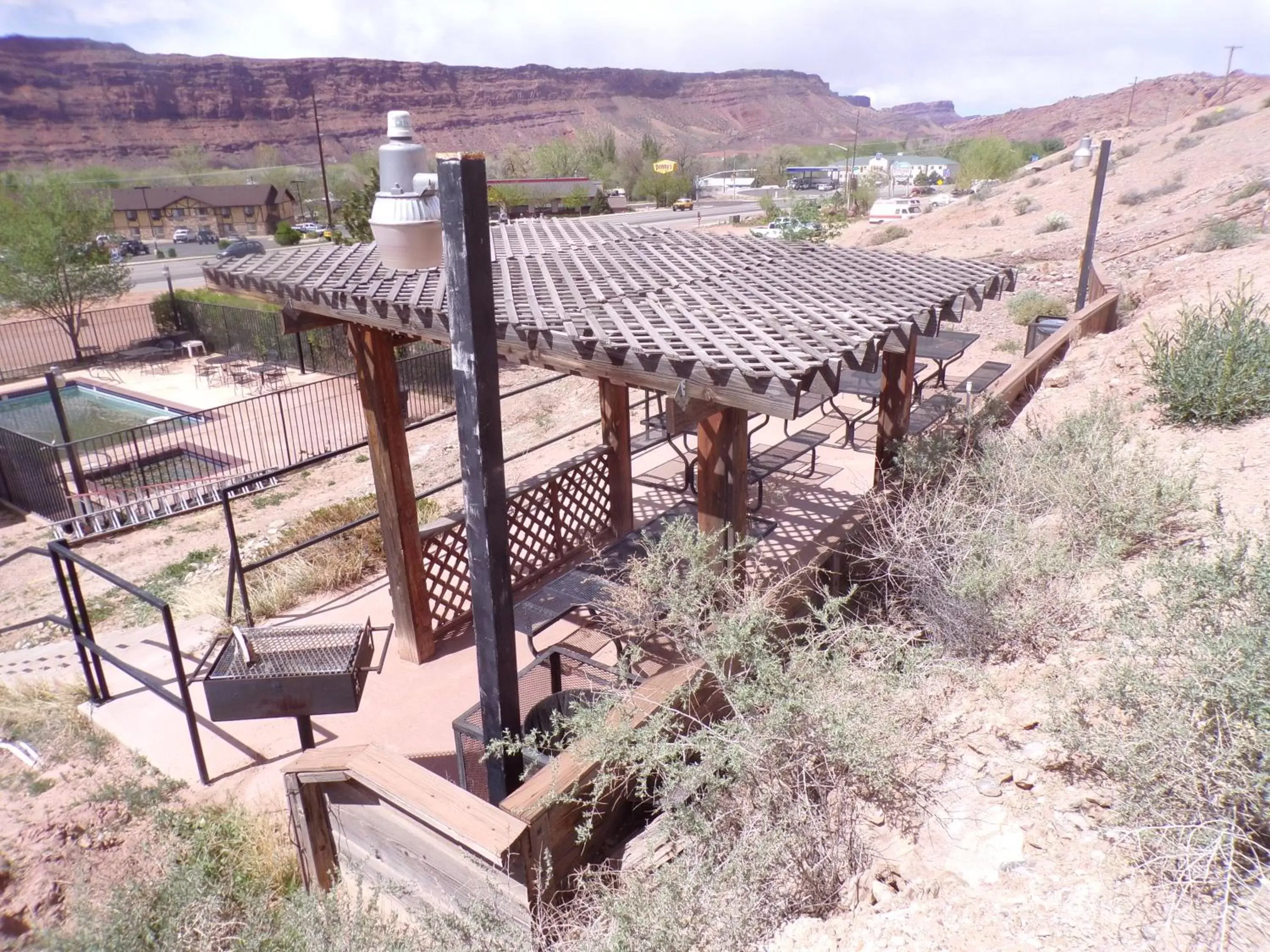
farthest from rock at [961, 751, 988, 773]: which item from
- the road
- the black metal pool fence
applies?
the road

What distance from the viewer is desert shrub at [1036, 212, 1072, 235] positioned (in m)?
23.5

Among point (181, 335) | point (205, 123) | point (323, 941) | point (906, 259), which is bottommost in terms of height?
point (181, 335)

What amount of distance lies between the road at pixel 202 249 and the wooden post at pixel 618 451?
76.1 ft

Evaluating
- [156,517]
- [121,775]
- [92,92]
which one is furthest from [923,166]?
[92,92]

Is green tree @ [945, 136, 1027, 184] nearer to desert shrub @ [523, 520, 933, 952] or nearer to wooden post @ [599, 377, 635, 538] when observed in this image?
wooden post @ [599, 377, 635, 538]

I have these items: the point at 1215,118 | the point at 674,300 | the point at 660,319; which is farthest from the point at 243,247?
the point at 1215,118

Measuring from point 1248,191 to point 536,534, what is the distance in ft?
68.5

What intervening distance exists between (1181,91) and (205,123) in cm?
12576

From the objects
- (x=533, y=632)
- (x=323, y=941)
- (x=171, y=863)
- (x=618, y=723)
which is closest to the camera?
(x=323, y=941)

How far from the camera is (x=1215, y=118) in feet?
116

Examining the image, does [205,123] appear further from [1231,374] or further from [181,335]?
[1231,374]

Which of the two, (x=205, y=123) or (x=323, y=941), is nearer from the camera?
(x=323, y=941)

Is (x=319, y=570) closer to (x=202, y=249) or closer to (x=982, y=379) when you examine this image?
(x=982, y=379)

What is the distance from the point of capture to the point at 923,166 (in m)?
65.6
